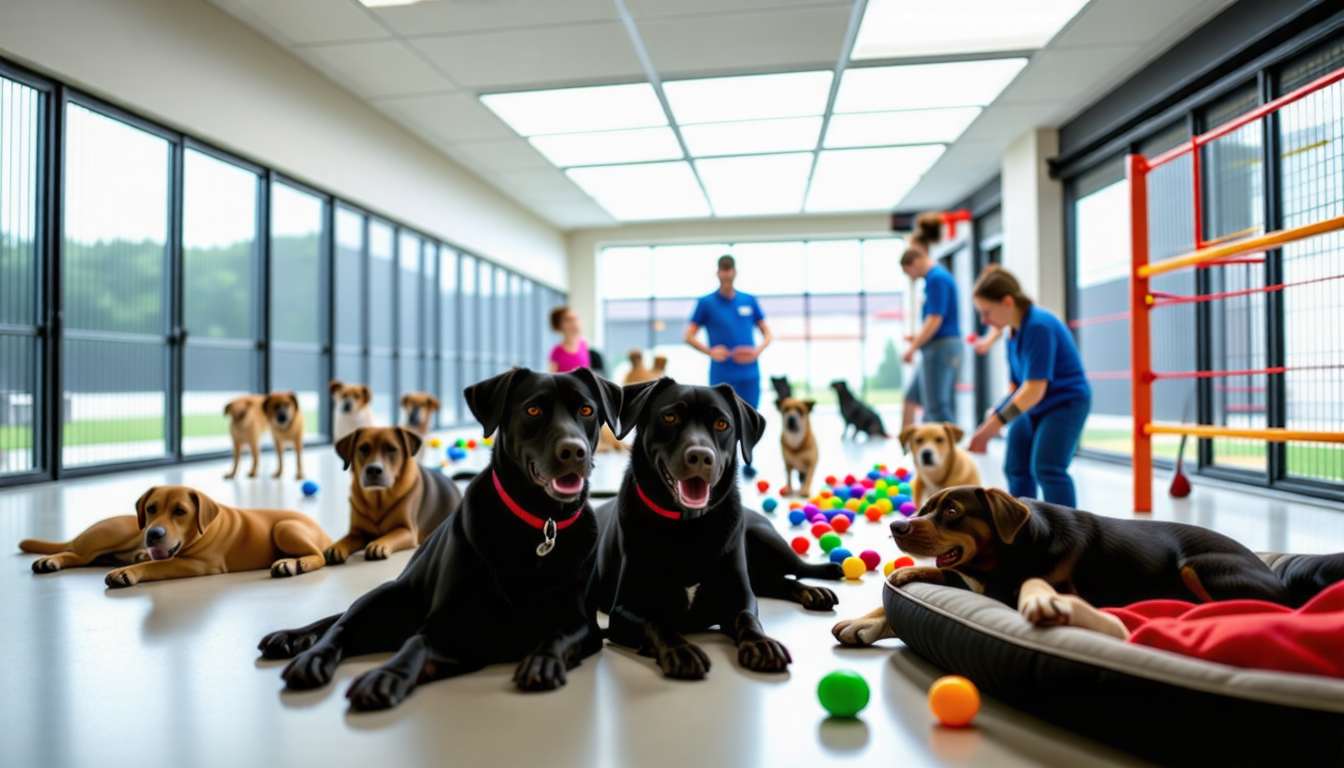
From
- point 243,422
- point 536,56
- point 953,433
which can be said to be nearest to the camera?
point 953,433

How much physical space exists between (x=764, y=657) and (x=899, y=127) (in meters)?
8.65

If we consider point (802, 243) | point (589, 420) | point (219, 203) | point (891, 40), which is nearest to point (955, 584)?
point (589, 420)

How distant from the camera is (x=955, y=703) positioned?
1.46m

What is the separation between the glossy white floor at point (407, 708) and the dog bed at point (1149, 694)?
0.22 ft

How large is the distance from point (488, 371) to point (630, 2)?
8.53 m

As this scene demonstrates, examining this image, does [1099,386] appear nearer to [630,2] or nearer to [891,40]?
[891,40]

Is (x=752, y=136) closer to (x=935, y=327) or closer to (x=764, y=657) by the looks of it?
(x=935, y=327)

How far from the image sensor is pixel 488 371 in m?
13.4

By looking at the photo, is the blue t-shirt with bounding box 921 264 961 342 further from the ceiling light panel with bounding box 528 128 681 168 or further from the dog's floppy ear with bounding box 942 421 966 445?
the ceiling light panel with bounding box 528 128 681 168

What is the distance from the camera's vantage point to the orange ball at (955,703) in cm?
146

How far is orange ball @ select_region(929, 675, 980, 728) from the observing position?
4.80ft

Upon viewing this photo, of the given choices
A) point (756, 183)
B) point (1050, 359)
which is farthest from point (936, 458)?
point (756, 183)

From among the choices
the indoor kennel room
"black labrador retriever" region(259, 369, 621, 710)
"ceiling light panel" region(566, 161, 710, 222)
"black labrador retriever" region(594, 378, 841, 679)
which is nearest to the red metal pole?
the indoor kennel room

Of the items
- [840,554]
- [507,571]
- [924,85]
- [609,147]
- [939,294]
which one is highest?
[609,147]
